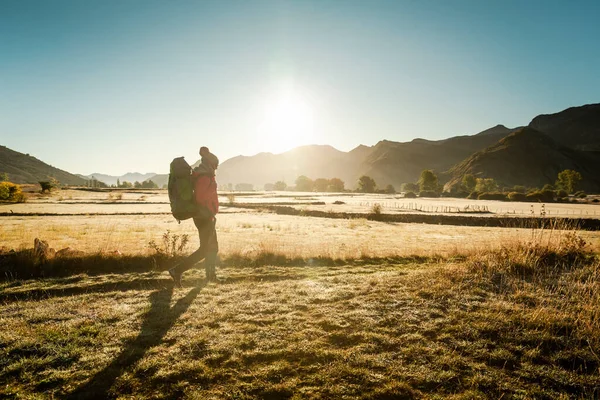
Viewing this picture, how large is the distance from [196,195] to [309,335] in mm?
4484

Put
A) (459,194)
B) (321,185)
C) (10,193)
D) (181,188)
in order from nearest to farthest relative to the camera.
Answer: (181,188) < (10,193) < (459,194) < (321,185)

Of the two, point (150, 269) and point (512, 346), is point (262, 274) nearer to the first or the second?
point (150, 269)

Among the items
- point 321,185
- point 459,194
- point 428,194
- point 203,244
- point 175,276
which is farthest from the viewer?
point 321,185

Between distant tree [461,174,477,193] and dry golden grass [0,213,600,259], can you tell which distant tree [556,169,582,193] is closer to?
distant tree [461,174,477,193]

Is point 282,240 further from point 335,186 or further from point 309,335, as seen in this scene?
point 335,186

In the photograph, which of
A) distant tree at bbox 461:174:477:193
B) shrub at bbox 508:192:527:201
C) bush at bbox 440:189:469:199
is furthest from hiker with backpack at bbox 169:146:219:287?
distant tree at bbox 461:174:477:193

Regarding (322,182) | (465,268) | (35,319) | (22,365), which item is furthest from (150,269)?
(322,182)

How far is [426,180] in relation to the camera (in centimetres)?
14812

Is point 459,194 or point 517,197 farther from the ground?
point 459,194

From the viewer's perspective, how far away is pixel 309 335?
18.1 ft

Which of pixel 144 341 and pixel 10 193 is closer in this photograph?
pixel 144 341

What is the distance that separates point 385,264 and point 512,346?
7389 mm

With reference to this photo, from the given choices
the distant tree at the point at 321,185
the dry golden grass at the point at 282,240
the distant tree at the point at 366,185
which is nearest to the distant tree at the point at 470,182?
the distant tree at the point at 366,185

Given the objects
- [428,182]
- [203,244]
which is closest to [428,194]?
[428,182]
